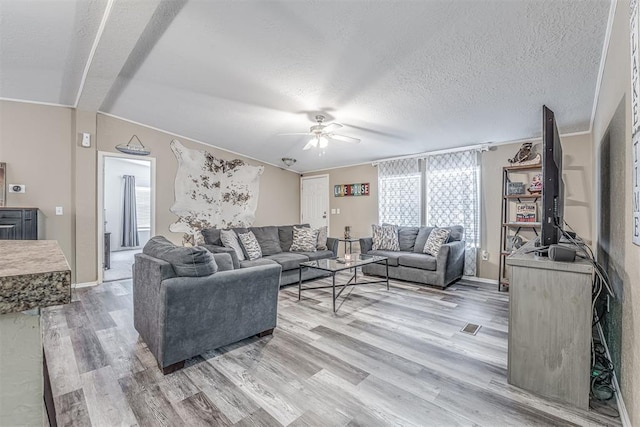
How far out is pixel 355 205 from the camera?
6.25 meters

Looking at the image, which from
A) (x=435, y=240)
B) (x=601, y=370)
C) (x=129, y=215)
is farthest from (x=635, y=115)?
(x=129, y=215)

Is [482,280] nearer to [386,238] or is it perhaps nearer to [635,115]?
[386,238]

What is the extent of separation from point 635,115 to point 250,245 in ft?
12.7

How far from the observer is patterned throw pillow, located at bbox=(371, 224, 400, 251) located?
4.90 metres

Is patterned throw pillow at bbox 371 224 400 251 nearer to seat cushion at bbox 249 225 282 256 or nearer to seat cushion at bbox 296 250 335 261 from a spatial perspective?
seat cushion at bbox 296 250 335 261

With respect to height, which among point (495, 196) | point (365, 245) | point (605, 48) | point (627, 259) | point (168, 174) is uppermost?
point (605, 48)

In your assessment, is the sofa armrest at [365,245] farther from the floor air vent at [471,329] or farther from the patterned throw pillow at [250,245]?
the floor air vent at [471,329]

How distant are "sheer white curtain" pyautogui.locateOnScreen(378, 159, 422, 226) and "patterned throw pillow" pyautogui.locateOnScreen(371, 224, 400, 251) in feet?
1.49

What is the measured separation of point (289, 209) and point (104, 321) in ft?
14.8

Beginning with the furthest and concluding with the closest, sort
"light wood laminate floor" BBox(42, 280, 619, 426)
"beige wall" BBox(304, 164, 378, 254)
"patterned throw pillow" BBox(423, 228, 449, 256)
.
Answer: "beige wall" BBox(304, 164, 378, 254)
"patterned throw pillow" BBox(423, 228, 449, 256)
"light wood laminate floor" BBox(42, 280, 619, 426)

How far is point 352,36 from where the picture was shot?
7.50 ft

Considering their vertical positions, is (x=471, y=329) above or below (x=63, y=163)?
below

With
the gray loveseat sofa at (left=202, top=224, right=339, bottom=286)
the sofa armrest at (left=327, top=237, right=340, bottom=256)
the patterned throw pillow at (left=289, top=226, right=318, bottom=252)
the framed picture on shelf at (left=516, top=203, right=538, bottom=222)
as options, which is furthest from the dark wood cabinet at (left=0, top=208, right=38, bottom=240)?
the framed picture on shelf at (left=516, top=203, right=538, bottom=222)

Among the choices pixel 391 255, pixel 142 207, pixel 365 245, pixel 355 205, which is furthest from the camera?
pixel 142 207
